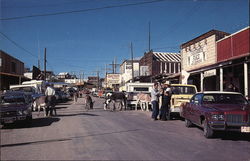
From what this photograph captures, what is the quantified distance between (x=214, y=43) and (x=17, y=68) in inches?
1271

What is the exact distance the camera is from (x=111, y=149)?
6.79 metres

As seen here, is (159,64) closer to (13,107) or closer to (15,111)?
(13,107)

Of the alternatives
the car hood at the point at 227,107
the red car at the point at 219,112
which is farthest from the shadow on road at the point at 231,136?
the car hood at the point at 227,107

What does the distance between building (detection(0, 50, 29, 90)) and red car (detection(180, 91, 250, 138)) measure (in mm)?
24394

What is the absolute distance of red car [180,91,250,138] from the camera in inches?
318

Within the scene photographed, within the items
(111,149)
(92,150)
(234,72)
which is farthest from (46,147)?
(234,72)

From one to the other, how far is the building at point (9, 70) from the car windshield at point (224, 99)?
80.5ft

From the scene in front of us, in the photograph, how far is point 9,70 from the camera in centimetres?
3731

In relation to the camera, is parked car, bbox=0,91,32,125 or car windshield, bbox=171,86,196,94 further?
car windshield, bbox=171,86,196,94

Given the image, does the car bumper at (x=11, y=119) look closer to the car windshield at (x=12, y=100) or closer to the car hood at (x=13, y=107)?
the car hood at (x=13, y=107)

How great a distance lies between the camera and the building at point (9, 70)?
30328 mm

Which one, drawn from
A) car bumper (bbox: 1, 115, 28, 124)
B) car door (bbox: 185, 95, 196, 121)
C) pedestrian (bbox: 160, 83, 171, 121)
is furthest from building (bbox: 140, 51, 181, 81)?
car bumper (bbox: 1, 115, 28, 124)

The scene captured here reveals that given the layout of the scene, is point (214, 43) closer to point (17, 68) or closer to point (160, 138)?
point (160, 138)

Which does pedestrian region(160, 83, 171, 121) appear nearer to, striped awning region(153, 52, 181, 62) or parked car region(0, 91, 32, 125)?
parked car region(0, 91, 32, 125)
